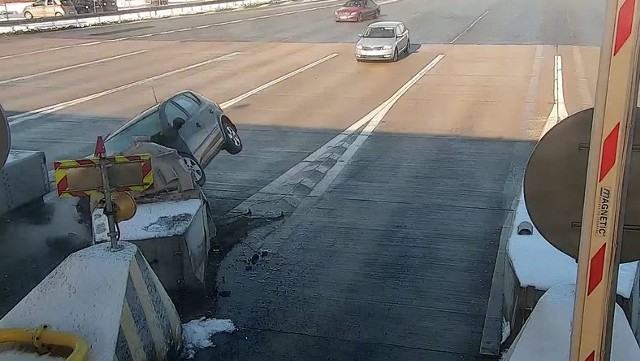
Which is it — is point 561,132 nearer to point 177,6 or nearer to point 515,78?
point 515,78

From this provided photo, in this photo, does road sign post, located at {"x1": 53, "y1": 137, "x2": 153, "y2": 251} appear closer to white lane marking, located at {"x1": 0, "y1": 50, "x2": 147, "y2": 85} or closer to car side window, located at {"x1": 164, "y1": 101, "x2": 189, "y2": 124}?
car side window, located at {"x1": 164, "y1": 101, "x2": 189, "y2": 124}

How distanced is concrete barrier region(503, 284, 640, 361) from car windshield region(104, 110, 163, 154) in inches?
276

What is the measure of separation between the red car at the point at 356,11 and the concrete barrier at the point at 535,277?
36235 millimetres

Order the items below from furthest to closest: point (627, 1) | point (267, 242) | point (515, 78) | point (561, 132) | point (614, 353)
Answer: point (515, 78), point (267, 242), point (614, 353), point (561, 132), point (627, 1)

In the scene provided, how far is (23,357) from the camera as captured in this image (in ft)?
15.4

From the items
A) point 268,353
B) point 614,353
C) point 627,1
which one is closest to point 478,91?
point 268,353

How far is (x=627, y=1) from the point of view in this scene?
2234 millimetres

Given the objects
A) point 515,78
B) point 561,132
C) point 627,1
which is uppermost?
point 627,1

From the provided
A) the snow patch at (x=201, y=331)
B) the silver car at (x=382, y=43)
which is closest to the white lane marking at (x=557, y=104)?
the silver car at (x=382, y=43)

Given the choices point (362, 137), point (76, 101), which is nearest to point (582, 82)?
point (362, 137)

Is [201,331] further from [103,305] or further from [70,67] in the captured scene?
[70,67]

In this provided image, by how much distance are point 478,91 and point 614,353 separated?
56.6ft

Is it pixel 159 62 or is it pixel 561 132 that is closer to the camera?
pixel 561 132

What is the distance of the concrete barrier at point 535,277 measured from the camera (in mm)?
5719
